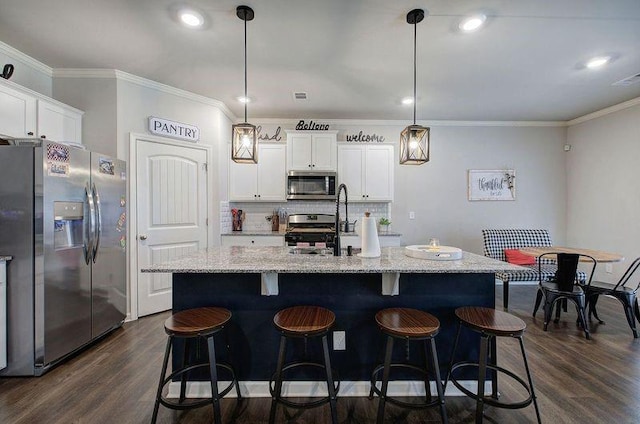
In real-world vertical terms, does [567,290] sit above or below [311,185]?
below

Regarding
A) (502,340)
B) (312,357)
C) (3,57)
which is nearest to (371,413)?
(312,357)

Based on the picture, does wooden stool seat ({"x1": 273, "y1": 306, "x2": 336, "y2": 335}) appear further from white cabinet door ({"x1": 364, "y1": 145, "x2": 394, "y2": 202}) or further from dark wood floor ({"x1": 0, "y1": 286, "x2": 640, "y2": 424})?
white cabinet door ({"x1": 364, "y1": 145, "x2": 394, "y2": 202})

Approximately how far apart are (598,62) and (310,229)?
3.63 m

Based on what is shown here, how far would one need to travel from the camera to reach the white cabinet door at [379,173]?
4.26 m

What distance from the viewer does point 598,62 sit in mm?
2781

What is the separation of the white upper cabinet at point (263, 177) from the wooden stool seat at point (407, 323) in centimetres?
288

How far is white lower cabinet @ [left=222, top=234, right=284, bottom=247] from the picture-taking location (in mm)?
3936

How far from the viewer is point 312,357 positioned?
1.90 m

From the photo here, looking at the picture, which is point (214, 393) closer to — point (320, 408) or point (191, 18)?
point (320, 408)

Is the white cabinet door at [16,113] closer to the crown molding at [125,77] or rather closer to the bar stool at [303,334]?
the crown molding at [125,77]

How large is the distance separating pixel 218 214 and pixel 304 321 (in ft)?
9.11

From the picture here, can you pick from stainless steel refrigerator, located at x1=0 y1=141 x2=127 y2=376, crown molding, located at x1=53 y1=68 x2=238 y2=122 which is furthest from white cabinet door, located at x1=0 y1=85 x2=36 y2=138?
crown molding, located at x1=53 y1=68 x2=238 y2=122

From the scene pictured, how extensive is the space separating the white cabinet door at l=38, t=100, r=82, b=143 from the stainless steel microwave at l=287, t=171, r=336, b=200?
96.4 inches

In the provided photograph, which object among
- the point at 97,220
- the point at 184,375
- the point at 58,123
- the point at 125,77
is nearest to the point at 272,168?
the point at 125,77
